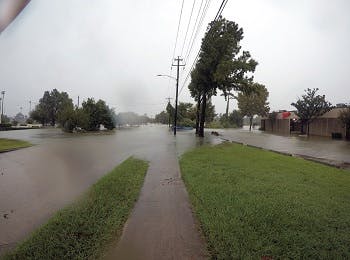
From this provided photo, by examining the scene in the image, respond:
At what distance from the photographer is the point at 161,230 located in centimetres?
549

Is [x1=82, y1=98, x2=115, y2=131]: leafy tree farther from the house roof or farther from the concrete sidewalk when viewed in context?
the concrete sidewalk

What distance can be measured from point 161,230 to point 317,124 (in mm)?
41813

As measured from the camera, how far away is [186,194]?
8.09 metres

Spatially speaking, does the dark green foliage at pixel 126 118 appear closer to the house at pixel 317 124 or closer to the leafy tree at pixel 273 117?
the leafy tree at pixel 273 117

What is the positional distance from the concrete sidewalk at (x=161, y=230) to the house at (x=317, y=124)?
3347cm

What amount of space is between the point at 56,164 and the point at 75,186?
15.7 ft

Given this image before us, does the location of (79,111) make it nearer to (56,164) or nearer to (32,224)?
(56,164)

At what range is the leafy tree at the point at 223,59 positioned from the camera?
3066 centimetres

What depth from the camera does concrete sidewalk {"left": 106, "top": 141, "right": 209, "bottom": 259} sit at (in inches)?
178

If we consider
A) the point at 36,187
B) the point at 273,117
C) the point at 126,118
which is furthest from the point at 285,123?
the point at 36,187

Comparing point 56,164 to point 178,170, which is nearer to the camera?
point 178,170

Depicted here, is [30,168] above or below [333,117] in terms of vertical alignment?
below

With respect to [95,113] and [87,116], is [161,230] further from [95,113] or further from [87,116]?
[95,113]

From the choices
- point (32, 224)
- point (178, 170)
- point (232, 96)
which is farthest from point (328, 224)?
point (232, 96)
